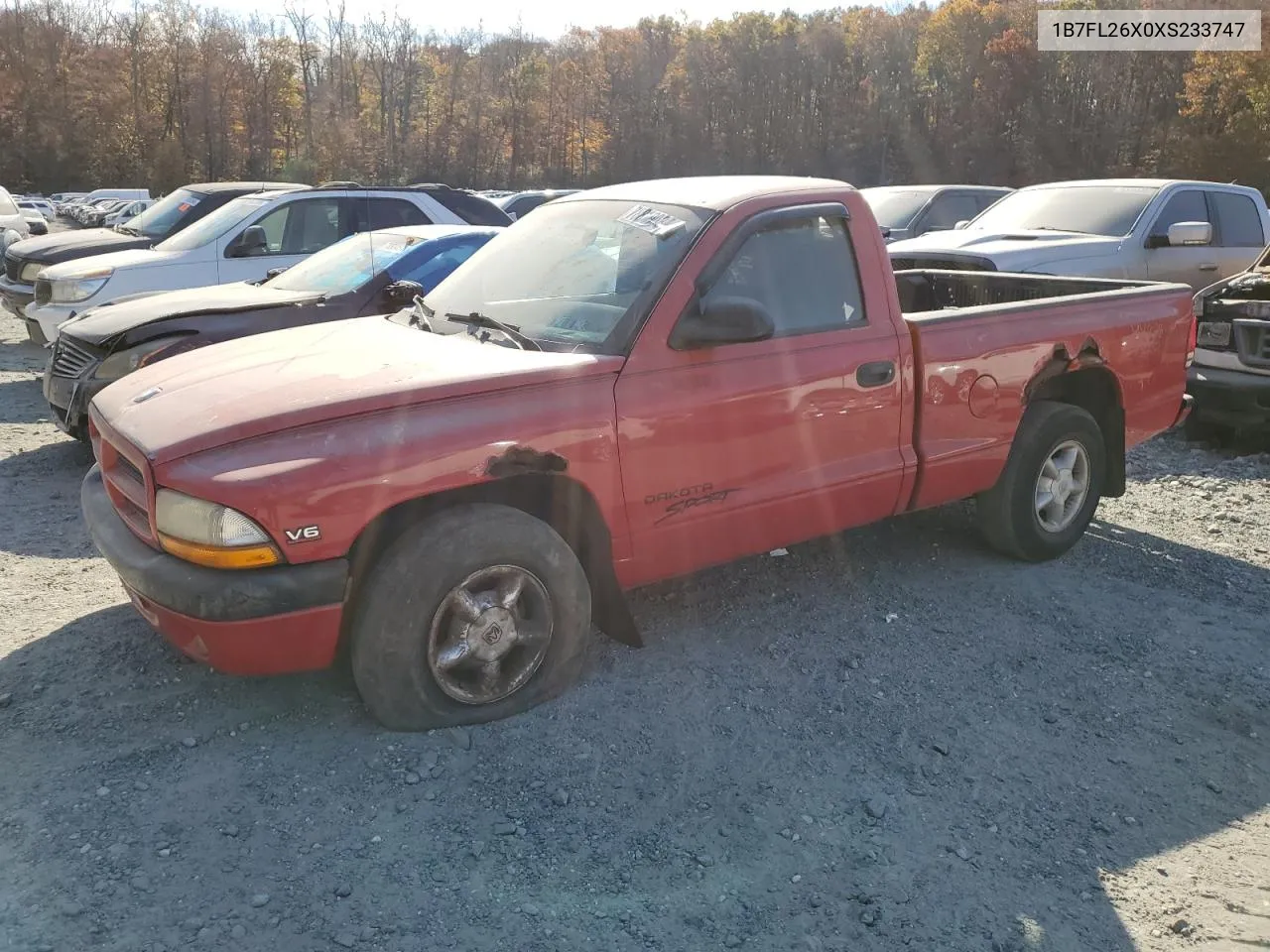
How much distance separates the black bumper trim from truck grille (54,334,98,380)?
368cm

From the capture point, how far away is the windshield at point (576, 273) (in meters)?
3.97

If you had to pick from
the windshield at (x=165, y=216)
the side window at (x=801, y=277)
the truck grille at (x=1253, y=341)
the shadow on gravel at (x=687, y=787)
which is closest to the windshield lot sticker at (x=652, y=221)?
the side window at (x=801, y=277)

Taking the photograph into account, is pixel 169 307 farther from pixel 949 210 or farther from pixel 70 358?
pixel 949 210

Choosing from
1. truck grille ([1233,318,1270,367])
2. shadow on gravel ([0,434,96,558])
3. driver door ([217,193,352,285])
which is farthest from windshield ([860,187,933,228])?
shadow on gravel ([0,434,96,558])

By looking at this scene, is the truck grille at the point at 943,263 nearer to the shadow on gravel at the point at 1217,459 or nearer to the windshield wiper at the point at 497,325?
the shadow on gravel at the point at 1217,459

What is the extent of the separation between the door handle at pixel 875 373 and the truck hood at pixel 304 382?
1.17 metres

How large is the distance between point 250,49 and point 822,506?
268 feet

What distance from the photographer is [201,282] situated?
31.0 feet

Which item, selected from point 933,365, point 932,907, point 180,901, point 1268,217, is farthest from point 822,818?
point 1268,217

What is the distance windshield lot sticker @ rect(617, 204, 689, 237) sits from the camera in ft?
13.6

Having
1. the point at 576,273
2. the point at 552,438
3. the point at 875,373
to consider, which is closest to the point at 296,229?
the point at 576,273

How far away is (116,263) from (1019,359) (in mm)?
7917

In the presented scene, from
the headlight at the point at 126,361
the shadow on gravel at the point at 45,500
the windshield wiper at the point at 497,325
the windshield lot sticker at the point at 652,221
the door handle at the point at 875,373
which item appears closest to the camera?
the windshield wiper at the point at 497,325

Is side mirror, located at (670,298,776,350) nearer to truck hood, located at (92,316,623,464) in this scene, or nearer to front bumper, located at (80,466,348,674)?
truck hood, located at (92,316,623,464)
